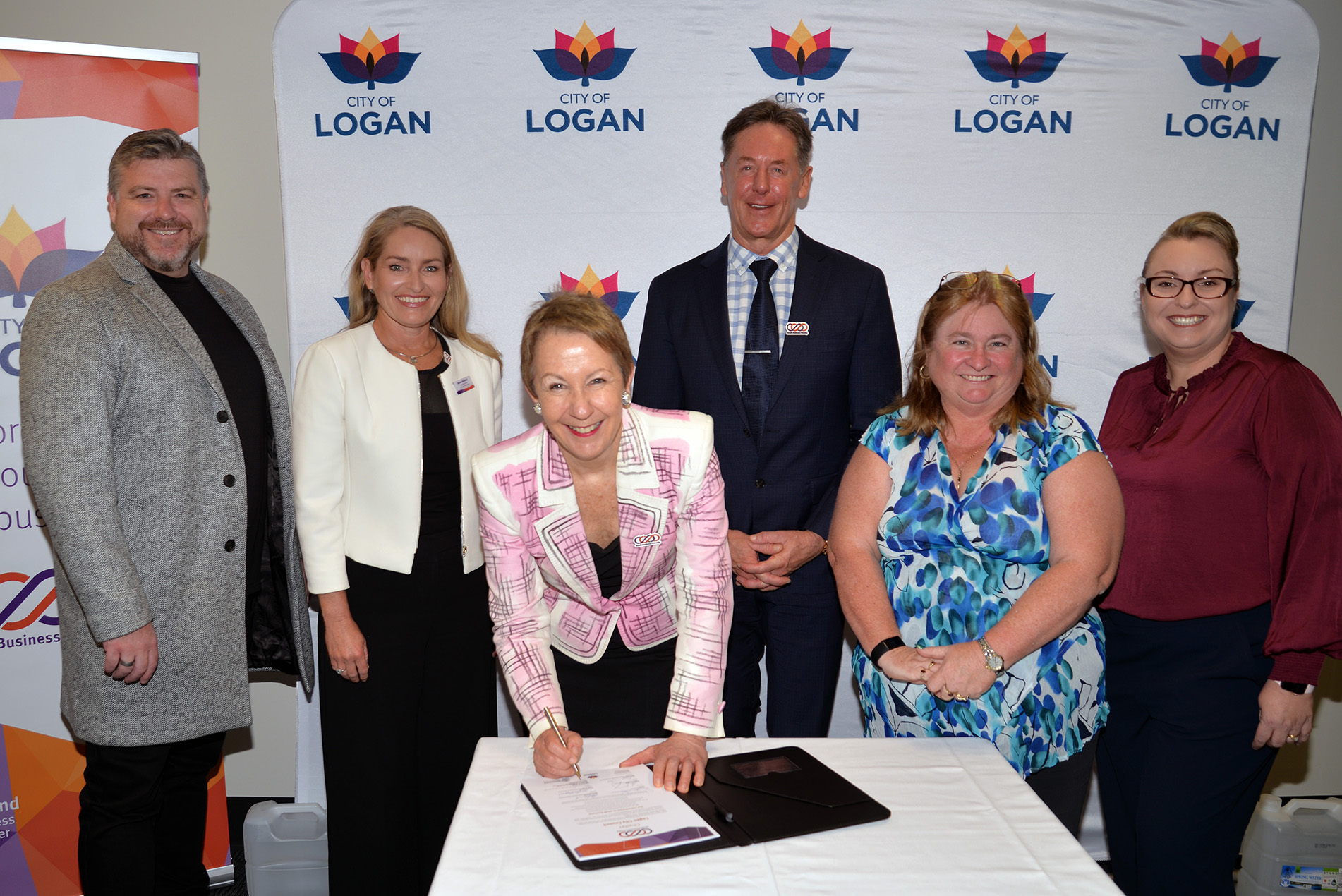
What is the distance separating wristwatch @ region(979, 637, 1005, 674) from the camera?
5.47 ft

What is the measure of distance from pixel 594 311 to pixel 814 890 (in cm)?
106

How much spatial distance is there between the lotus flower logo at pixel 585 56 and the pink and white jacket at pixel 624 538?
1.62m

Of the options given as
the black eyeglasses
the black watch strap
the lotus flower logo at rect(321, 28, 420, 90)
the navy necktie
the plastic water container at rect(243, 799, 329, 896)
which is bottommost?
the plastic water container at rect(243, 799, 329, 896)

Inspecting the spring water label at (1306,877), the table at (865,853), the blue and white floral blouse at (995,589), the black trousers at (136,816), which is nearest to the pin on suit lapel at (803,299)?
the blue and white floral blouse at (995,589)

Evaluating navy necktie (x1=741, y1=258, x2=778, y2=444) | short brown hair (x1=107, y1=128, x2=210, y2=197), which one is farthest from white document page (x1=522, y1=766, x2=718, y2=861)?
short brown hair (x1=107, y1=128, x2=210, y2=197)

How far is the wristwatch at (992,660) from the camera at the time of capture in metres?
1.67

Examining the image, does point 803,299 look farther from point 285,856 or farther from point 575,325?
point 285,856

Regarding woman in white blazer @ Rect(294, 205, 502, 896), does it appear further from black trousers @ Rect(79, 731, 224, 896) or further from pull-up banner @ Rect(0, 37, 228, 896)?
pull-up banner @ Rect(0, 37, 228, 896)

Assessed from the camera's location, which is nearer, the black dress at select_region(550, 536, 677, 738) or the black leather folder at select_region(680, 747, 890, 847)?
the black leather folder at select_region(680, 747, 890, 847)

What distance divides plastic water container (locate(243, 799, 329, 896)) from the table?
63.2 inches

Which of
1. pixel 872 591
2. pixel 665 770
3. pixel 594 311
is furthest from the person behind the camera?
pixel 872 591

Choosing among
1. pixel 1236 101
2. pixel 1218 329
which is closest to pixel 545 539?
pixel 1218 329

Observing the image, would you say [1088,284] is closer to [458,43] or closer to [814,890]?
[458,43]

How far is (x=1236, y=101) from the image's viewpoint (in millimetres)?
2977
